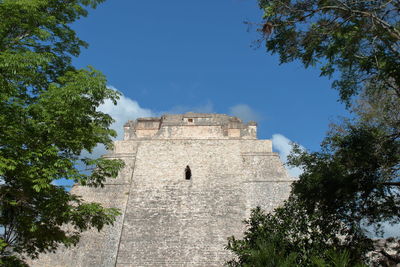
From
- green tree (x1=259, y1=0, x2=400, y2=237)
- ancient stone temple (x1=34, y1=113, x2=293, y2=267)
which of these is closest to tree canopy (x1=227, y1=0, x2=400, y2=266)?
green tree (x1=259, y1=0, x2=400, y2=237)

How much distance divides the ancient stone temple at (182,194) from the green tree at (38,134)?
5749mm

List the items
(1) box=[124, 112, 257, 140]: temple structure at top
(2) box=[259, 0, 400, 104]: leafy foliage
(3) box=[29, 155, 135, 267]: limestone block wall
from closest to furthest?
(2) box=[259, 0, 400, 104]: leafy foliage < (3) box=[29, 155, 135, 267]: limestone block wall < (1) box=[124, 112, 257, 140]: temple structure at top

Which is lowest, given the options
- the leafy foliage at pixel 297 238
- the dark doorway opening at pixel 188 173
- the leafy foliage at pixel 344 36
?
the leafy foliage at pixel 297 238

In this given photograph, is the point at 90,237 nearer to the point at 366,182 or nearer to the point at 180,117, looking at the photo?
the point at 180,117

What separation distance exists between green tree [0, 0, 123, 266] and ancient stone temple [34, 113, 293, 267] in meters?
5.75

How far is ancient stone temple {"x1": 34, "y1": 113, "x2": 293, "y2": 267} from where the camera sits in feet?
40.1

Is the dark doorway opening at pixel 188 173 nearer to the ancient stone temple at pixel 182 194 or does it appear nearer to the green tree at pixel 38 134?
the ancient stone temple at pixel 182 194

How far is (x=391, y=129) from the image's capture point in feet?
21.6

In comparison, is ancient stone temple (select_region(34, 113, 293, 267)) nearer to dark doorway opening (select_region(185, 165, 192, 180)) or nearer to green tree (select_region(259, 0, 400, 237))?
dark doorway opening (select_region(185, 165, 192, 180))

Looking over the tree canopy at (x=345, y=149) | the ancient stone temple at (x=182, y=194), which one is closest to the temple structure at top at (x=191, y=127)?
the ancient stone temple at (x=182, y=194)

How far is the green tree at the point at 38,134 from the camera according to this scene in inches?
219

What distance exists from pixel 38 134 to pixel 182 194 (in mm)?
8790

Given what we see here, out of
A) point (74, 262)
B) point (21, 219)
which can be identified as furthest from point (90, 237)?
point (21, 219)

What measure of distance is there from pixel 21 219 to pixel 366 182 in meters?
5.69
